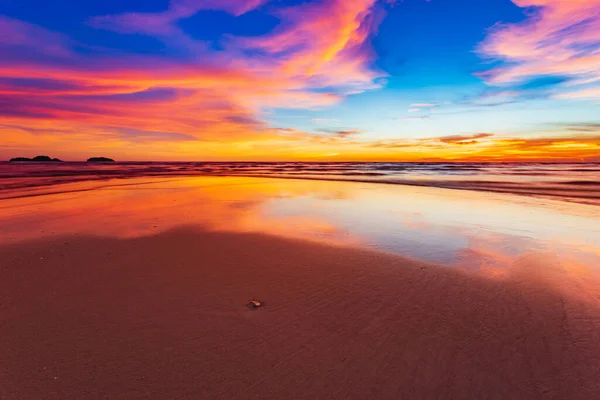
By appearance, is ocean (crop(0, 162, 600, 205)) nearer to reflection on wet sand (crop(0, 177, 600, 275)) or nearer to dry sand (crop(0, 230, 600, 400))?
reflection on wet sand (crop(0, 177, 600, 275))

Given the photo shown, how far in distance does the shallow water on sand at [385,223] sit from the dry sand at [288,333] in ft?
5.60

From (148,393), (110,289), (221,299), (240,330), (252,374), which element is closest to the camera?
(148,393)

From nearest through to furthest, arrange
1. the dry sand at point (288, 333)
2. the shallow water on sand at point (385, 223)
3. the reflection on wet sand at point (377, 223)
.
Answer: the dry sand at point (288, 333) → the shallow water on sand at point (385, 223) → the reflection on wet sand at point (377, 223)

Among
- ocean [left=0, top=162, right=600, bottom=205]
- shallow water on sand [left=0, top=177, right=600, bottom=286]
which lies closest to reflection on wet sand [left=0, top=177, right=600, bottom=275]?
shallow water on sand [left=0, top=177, right=600, bottom=286]

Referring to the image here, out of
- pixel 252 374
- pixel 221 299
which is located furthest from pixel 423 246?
pixel 252 374

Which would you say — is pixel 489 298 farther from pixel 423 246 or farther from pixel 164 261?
pixel 164 261

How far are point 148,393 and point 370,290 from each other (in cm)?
330

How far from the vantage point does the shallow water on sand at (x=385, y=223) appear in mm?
6699

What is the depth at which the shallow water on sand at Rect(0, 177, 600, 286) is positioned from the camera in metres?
6.70

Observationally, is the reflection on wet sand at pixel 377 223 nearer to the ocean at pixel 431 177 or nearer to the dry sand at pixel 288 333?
the dry sand at pixel 288 333

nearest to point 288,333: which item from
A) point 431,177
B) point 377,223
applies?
point 377,223

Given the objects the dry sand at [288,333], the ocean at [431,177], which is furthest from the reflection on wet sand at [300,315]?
the ocean at [431,177]

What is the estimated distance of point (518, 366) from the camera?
309 centimetres

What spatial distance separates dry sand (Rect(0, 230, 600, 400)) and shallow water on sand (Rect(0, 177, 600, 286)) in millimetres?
1707
